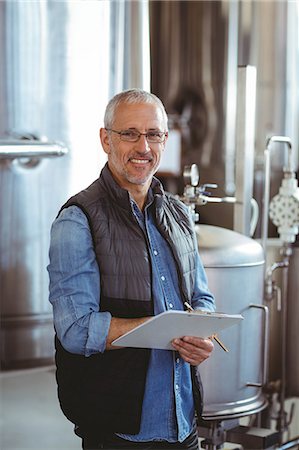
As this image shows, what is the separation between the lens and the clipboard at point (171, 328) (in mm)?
2225

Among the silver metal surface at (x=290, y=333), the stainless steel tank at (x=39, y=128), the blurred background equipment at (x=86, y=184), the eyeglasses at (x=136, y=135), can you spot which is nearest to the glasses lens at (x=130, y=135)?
the eyeglasses at (x=136, y=135)

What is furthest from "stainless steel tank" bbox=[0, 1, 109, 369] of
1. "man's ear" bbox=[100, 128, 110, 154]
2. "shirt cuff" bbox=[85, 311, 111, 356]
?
"shirt cuff" bbox=[85, 311, 111, 356]

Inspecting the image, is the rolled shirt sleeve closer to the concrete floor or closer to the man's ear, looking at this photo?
the man's ear

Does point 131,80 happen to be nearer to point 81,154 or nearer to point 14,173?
point 81,154

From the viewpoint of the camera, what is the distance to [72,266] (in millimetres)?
2346

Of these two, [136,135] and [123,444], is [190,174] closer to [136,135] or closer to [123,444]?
[136,135]

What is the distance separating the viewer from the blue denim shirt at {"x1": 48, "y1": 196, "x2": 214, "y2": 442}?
2309mm

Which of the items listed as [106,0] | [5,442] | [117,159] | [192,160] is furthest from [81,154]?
[192,160]

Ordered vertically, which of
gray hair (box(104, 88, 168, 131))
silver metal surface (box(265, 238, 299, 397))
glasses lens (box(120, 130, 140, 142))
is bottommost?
silver metal surface (box(265, 238, 299, 397))

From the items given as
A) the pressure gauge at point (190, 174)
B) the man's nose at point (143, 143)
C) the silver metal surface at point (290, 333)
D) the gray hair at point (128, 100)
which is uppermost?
the gray hair at point (128, 100)

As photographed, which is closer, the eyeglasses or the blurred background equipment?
the eyeglasses

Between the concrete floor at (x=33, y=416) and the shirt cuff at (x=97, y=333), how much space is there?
4.78 feet

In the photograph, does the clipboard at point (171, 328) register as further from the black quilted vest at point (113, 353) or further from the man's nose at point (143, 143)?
the man's nose at point (143, 143)

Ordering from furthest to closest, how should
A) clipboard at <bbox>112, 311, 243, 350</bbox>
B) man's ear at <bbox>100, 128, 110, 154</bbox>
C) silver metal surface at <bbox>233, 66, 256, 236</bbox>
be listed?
silver metal surface at <bbox>233, 66, 256, 236</bbox> → man's ear at <bbox>100, 128, 110, 154</bbox> → clipboard at <bbox>112, 311, 243, 350</bbox>
